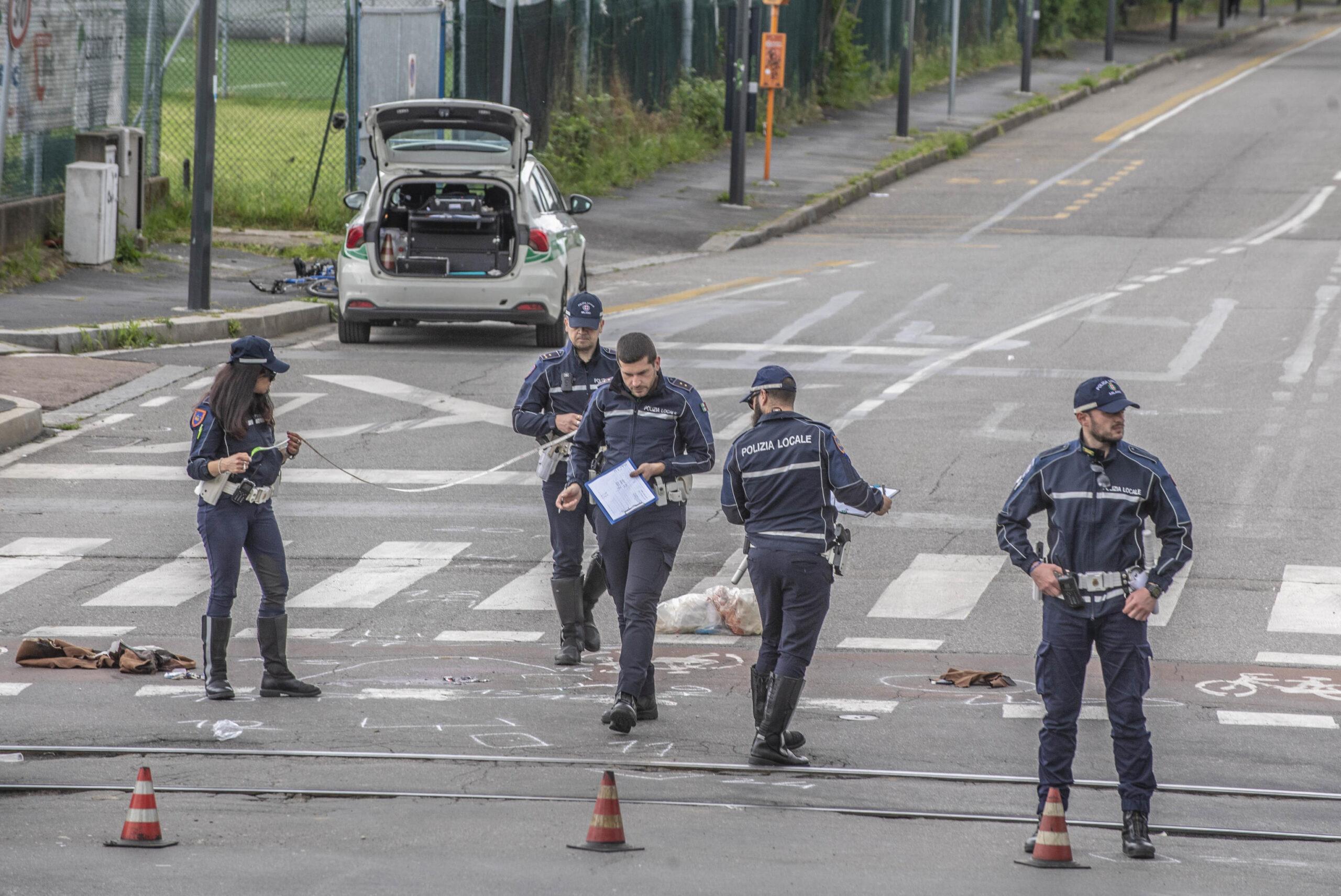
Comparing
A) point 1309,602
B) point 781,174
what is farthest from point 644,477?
point 781,174

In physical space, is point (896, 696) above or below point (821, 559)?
below

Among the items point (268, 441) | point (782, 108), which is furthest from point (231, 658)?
point (782, 108)

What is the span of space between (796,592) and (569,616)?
2.05 m

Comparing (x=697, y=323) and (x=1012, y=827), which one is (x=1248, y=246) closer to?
(x=697, y=323)

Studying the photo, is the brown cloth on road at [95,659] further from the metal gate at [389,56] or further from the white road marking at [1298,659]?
the metal gate at [389,56]

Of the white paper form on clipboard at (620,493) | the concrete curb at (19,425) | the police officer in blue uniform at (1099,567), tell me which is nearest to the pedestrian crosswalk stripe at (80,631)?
the white paper form on clipboard at (620,493)

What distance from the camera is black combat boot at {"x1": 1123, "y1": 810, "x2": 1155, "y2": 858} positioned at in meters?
6.81

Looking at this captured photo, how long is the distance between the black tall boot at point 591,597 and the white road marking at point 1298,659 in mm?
3328

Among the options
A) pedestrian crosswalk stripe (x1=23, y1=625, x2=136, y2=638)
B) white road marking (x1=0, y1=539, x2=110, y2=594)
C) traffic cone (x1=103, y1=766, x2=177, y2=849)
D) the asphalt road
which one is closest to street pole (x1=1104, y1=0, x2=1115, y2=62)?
the asphalt road

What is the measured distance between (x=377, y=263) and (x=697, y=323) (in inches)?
144

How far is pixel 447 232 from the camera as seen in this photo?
19.1 meters

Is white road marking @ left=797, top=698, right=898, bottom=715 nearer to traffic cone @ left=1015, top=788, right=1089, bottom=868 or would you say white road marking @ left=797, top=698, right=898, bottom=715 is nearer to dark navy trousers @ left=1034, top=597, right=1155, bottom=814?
dark navy trousers @ left=1034, top=597, right=1155, bottom=814

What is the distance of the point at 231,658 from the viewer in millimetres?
9922

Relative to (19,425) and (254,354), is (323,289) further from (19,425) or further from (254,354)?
(254,354)
